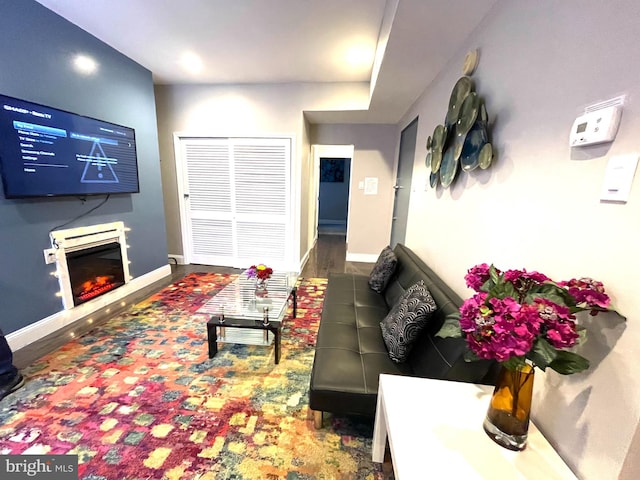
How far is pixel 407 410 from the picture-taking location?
888 millimetres

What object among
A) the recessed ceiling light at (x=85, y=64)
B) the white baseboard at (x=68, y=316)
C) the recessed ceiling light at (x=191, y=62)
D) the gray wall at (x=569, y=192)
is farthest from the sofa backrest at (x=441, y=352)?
the recessed ceiling light at (x=85, y=64)

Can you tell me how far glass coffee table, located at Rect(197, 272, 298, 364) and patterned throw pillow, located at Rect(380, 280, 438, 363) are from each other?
823 millimetres

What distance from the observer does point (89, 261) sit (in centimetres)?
257

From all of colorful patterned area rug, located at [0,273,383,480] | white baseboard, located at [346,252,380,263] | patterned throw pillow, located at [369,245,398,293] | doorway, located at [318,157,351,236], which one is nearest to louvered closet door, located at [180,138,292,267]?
white baseboard, located at [346,252,380,263]

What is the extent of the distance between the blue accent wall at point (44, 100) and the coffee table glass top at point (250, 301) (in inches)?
54.9

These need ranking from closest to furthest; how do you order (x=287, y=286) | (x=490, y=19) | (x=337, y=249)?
(x=490, y=19) → (x=287, y=286) → (x=337, y=249)

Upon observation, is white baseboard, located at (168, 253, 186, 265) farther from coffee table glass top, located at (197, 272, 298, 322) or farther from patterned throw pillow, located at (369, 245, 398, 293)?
patterned throw pillow, located at (369, 245, 398, 293)

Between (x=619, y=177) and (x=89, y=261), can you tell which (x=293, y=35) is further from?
(x=89, y=261)

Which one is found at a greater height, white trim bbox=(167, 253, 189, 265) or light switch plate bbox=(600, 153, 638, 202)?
light switch plate bbox=(600, 153, 638, 202)

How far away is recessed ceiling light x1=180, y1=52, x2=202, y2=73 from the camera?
2803 mm

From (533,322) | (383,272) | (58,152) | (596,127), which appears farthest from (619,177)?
(58,152)

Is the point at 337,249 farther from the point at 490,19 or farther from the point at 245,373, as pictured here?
the point at 490,19

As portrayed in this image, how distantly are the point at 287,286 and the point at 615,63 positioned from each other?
7.53 feet

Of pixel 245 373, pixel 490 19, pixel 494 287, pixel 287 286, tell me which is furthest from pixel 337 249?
pixel 494 287
